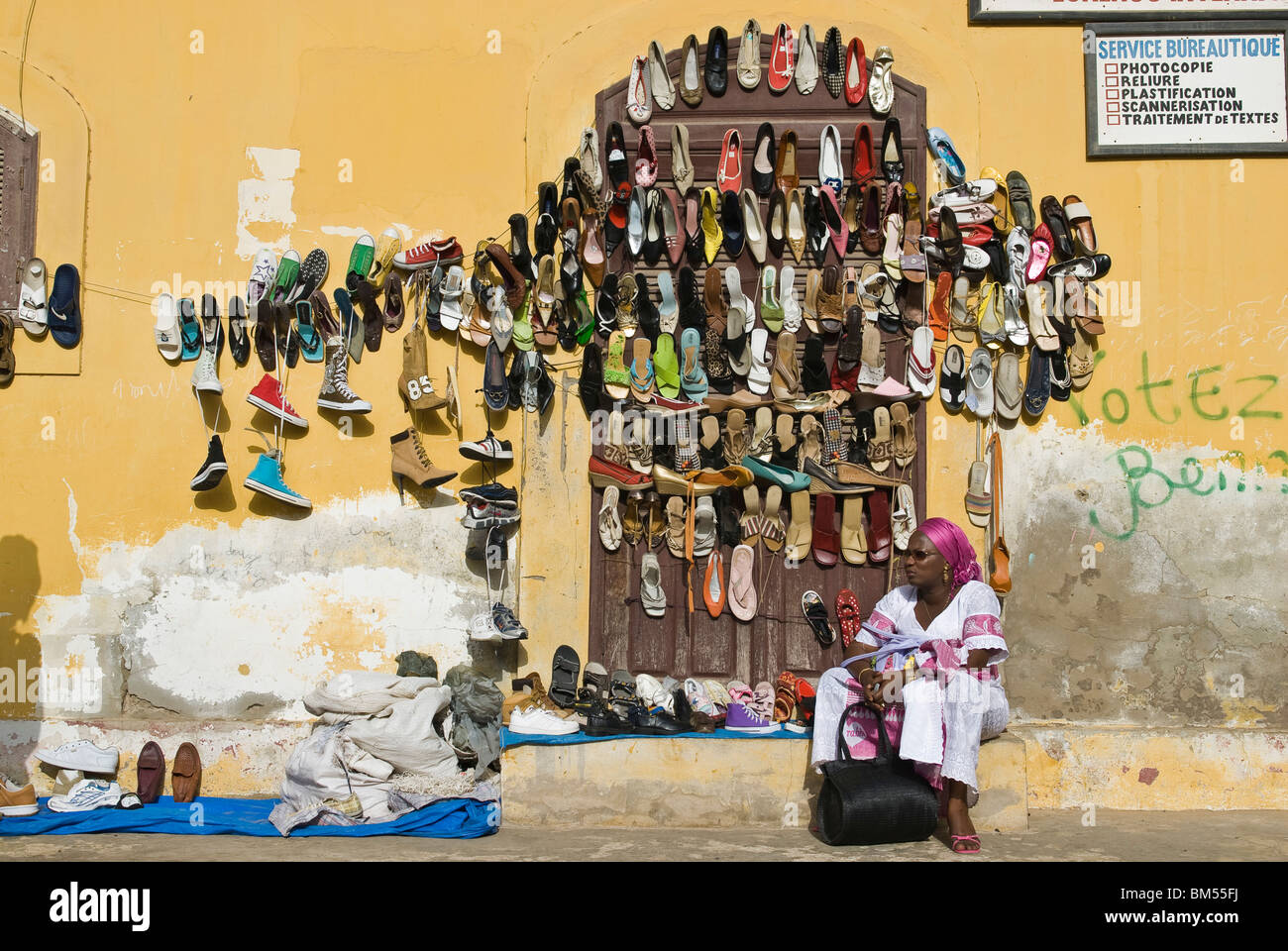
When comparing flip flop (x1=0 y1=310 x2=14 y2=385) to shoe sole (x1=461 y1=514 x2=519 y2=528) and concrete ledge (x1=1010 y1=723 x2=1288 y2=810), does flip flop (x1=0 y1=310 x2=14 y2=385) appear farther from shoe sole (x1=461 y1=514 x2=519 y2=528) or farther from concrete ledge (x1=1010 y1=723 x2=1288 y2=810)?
concrete ledge (x1=1010 y1=723 x2=1288 y2=810)

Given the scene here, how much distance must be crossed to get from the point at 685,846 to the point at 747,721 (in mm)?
718

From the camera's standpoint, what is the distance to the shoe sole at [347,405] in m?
5.36

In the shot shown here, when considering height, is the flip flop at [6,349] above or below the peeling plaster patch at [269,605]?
above

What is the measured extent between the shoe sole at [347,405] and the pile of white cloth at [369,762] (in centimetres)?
129

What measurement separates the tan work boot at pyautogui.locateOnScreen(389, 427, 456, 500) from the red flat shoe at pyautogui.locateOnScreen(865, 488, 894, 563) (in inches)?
77.5

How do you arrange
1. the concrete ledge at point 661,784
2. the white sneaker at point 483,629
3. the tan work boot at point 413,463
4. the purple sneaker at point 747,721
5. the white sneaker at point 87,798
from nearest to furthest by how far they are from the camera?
the concrete ledge at point 661,784 < the white sneaker at point 87,798 < the purple sneaker at point 747,721 < the white sneaker at point 483,629 < the tan work boot at point 413,463

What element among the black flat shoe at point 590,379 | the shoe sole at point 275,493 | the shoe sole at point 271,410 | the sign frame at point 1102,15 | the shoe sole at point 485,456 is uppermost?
the sign frame at point 1102,15

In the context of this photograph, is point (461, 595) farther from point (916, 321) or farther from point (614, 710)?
point (916, 321)

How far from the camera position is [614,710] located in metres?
5.06

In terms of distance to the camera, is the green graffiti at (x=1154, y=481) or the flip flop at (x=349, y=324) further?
the flip flop at (x=349, y=324)

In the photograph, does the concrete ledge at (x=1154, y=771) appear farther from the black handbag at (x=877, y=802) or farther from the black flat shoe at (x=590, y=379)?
the black flat shoe at (x=590, y=379)

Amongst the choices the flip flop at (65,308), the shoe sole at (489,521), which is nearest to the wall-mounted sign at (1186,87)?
the shoe sole at (489,521)

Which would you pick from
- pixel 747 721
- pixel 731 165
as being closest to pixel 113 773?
pixel 747 721

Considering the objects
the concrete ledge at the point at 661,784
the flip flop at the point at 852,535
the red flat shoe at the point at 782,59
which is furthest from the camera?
the red flat shoe at the point at 782,59
